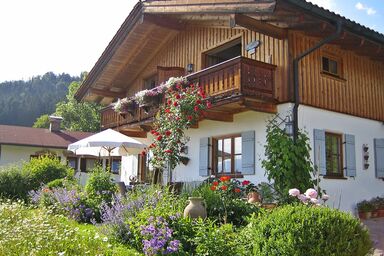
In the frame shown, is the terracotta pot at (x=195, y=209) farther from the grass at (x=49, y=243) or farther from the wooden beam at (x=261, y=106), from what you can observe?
the wooden beam at (x=261, y=106)

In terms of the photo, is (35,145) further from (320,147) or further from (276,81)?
(320,147)

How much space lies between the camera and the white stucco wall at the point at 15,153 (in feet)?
76.5

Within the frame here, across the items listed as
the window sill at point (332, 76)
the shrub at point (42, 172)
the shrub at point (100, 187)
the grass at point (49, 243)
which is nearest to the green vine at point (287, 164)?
the window sill at point (332, 76)

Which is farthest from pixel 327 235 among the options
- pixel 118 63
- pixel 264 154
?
pixel 118 63

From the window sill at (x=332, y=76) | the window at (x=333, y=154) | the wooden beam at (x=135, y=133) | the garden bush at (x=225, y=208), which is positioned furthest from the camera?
the wooden beam at (x=135, y=133)

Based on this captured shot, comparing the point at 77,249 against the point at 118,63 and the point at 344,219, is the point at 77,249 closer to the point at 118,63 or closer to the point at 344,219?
the point at 344,219

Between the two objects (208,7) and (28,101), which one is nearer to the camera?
(208,7)

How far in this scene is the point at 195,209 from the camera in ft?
21.6

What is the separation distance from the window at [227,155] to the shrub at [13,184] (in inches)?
248

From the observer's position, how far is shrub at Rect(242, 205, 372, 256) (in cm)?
468

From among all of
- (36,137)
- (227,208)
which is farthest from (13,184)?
(36,137)

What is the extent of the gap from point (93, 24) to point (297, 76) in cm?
503

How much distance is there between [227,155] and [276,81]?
8.83 ft

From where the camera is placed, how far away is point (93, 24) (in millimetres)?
8398
